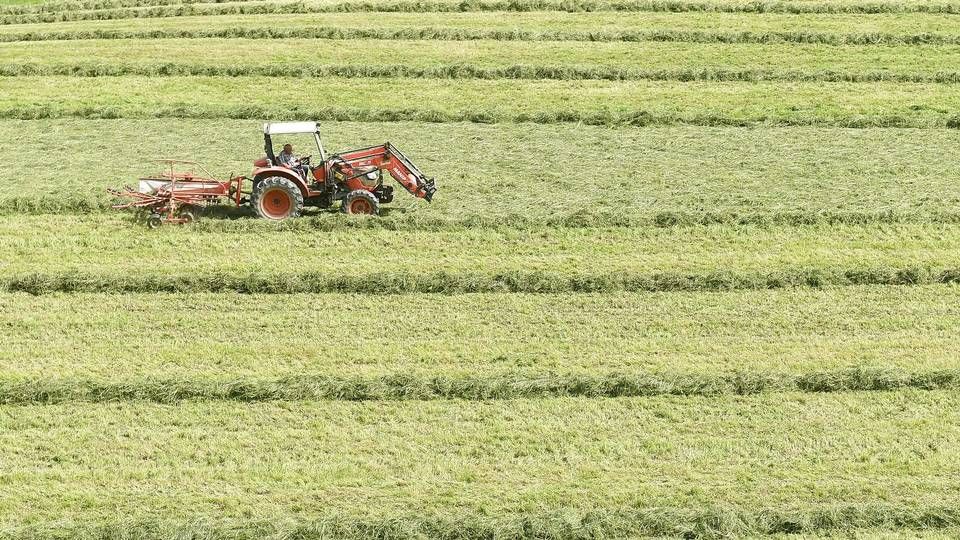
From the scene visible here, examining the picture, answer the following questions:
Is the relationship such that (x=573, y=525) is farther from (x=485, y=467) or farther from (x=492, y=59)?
(x=492, y=59)

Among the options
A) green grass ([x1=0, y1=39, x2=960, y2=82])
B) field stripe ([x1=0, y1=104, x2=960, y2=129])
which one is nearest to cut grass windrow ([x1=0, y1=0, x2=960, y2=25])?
green grass ([x1=0, y1=39, x2=960, y2=82])

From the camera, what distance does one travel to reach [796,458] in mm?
13398

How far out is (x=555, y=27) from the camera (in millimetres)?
29516

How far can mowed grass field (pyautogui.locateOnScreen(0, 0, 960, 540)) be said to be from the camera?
12.8m

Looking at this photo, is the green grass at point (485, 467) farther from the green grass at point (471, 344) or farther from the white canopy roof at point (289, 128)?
the white canopy roof at point (289, 128)

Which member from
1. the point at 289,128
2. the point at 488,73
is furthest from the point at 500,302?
the point at 488,73

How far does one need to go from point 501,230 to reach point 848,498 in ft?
25.2

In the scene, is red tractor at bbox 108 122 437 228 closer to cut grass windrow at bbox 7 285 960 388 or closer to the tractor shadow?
the tractor shadow

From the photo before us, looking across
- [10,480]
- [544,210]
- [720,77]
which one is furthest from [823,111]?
[10,480]

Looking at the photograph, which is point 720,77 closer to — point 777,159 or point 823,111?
point 823,111

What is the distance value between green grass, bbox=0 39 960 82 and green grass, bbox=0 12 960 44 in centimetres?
44

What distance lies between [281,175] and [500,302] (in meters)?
→ 4.25

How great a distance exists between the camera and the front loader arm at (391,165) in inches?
746

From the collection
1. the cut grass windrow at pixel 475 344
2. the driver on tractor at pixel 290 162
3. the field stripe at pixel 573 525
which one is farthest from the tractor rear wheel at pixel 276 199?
the field stripe at pixel 573 525
